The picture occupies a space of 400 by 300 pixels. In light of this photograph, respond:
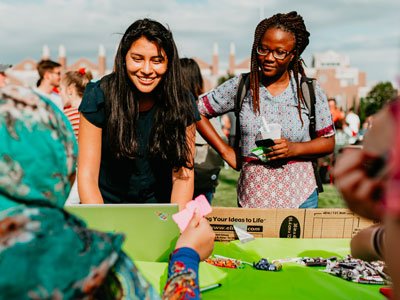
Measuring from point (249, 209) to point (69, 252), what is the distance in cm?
143

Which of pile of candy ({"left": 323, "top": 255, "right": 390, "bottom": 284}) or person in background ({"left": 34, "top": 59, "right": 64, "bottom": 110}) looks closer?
pile of candy ({"left": 323, "top": 255, "right": 390, "bottom": 284})

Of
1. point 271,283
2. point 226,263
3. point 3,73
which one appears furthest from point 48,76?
point 271,283

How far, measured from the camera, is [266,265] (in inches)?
78.4

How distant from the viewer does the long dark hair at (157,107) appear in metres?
2.08

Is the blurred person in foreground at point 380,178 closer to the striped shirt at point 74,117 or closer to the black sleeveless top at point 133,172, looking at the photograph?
the black sleeveless top at point 133,172

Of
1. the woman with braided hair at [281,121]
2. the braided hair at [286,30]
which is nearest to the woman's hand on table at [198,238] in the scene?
the woman with braided hair at [281,121]

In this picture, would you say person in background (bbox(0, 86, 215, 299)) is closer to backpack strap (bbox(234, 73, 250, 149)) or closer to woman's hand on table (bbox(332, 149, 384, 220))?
woman's hand on table (bbox(332, 149, 384, 220))

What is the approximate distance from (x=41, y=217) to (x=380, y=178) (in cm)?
57

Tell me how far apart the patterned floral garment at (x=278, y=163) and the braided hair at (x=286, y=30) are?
29mm

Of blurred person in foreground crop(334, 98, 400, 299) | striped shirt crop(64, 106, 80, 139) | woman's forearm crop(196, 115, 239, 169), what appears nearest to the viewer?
blurred person in foreground crop(334, 98, 400, 299)

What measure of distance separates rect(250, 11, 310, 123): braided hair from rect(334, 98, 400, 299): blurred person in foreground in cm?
167

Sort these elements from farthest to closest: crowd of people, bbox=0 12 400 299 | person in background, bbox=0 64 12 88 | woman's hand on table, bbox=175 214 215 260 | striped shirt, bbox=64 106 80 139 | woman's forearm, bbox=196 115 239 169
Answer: person in background, bbox=0 64 12 88, striped shirt, bbox=64 106 80 139, woman's forearm, bbox=196 115 239 169, woman's hand on table, bbox=175 214 215 260, crowd of people, bbox=0 12 400 299

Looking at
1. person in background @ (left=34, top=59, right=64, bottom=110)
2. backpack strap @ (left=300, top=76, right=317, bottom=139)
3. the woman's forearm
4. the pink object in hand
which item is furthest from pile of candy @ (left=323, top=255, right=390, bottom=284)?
person in background @ (left=34, top=59, right=64, bottom=110)

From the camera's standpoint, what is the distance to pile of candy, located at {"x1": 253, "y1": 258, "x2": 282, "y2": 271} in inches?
77.7
